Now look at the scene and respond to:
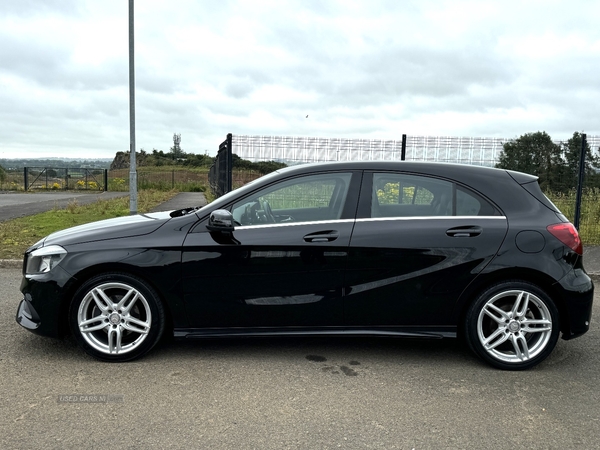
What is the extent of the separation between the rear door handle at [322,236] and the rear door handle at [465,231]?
86 cm

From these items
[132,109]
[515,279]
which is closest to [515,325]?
[515,279]

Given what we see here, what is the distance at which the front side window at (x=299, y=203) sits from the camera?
160 inches

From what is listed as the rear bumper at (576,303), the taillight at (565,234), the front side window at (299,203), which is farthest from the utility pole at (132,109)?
the rear bumper at (576,303)

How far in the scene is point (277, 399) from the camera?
341 centimetres

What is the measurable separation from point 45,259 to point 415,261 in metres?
2.82

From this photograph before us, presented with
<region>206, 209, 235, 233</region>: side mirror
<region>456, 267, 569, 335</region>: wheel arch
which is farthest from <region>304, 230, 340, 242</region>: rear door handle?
<region>456, 267, 569, 335</region>: wheel arch

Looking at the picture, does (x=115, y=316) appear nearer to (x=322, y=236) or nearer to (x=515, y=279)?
(x=322, y=236)

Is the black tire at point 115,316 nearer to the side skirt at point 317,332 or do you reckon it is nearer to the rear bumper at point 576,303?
the side skirt at point 317,332

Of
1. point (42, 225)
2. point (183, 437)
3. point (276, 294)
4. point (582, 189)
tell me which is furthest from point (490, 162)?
point (42, 225)

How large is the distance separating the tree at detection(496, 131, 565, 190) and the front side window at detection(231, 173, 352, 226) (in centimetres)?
672

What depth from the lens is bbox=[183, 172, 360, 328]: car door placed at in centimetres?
393

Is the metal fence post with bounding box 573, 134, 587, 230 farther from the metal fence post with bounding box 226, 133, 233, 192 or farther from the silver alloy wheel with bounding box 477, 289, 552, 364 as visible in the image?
the silver alloy wheel with bounding box 477, 289, 552, 364

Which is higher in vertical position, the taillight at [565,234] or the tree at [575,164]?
the tree at [575,164]

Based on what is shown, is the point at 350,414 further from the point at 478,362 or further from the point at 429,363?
the point at 478,362
